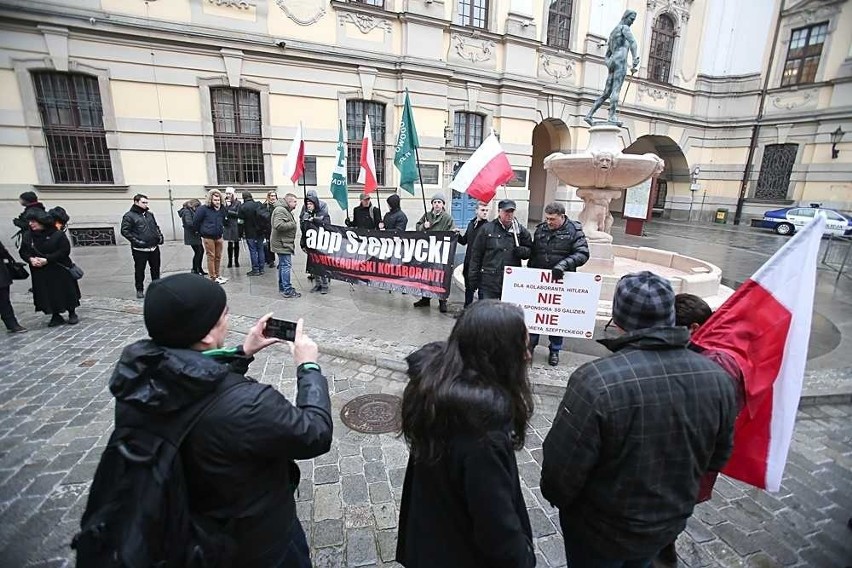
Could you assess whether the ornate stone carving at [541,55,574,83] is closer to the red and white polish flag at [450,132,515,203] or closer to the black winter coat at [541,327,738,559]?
the red and white polish flag at [450,132,515,203]

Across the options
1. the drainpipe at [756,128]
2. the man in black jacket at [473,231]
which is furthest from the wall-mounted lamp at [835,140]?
the man in black jacket at [473,231]

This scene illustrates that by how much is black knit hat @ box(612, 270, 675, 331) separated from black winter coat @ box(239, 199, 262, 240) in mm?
8801

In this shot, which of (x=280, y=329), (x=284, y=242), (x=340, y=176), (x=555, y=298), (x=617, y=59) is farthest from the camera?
(x=617, y=59)

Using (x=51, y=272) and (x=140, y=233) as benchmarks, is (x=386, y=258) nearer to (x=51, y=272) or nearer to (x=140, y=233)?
(x=140, y=233)

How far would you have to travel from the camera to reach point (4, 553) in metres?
2.51

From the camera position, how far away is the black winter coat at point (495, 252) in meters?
5.51

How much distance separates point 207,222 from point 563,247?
6.78 meters

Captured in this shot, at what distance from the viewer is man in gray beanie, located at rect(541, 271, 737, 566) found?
1.61 meters

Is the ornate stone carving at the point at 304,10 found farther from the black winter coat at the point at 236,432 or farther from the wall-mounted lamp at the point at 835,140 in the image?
the wall-mounted lamp at the point at 835,140

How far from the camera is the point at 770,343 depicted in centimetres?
213

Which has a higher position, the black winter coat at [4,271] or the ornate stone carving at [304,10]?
the ornate stone carving at [304,10]

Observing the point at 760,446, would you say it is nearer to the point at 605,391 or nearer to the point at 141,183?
the point at 605,391

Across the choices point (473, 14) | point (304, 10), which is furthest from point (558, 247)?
point (473, 14)

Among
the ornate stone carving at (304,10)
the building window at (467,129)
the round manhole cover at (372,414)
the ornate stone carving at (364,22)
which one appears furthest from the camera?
the building window at (467,129)
